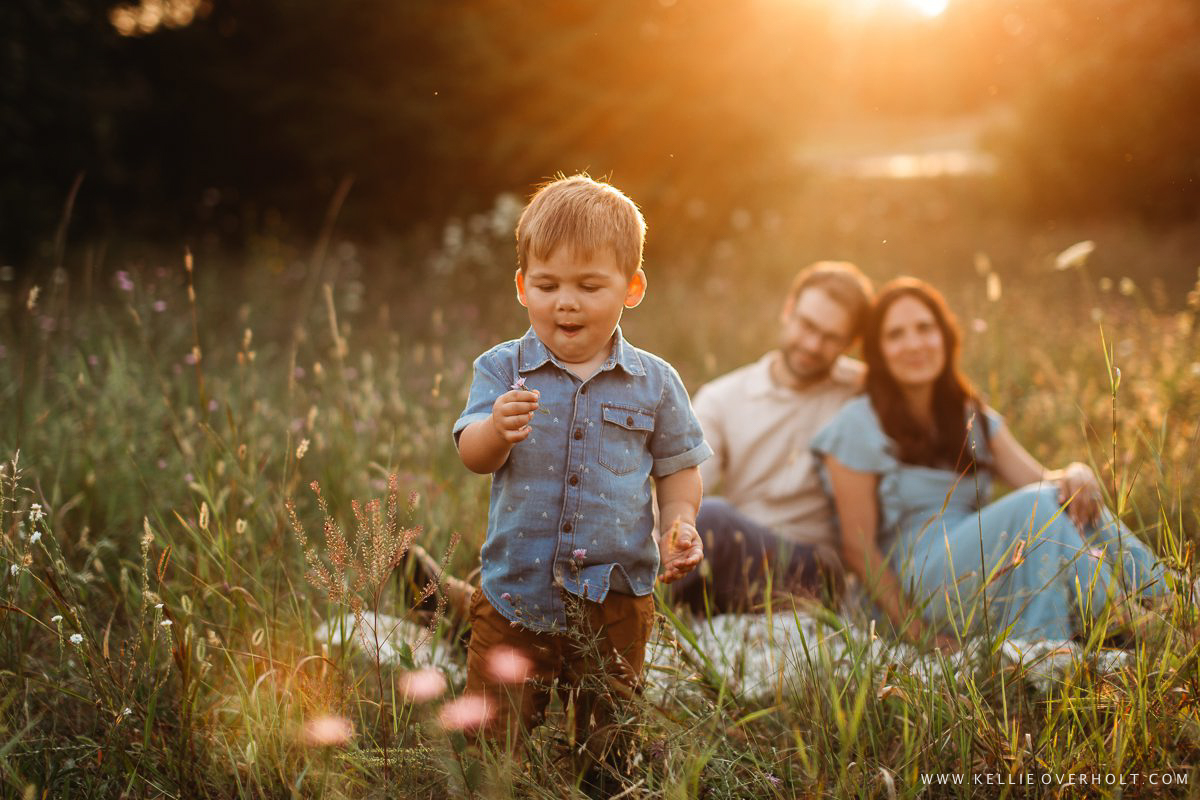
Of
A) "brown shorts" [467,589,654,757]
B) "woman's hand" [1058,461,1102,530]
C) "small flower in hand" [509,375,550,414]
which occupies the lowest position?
"brown shorts" [467,589,654,757]

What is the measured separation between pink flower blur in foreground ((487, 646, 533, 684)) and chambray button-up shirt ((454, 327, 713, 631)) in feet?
0.26

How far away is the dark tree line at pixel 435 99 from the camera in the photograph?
8.71m

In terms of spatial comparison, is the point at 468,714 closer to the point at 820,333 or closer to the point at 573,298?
the point at 573,298

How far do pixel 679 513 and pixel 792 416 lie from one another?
2.27 meters

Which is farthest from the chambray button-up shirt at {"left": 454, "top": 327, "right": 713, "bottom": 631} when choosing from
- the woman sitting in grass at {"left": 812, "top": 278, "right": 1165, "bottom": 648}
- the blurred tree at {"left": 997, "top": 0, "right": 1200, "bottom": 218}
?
the blurred tree at {"left": 997, "top": 0, "right": 1200, "bottom": 218}

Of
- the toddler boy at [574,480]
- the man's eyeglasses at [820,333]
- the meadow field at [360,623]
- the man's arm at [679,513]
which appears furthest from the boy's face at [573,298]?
the man's eyeglasses at [820,333]

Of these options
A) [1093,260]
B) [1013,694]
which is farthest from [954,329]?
[1093,260]

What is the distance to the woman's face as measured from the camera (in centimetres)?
364

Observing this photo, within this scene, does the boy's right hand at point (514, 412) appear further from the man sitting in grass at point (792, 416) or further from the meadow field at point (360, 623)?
the man sitting in grass at point (792, 416)

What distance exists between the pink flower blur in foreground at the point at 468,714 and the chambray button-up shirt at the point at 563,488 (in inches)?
7.8

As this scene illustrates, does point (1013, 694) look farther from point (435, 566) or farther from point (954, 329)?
point (954, 329)

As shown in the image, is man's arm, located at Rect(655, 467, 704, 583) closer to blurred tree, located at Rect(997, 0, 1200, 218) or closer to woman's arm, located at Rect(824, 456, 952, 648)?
woman's arm, located at Rect(824, 456, 952, 648)

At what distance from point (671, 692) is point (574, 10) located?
8744 millimetres

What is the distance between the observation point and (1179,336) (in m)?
4.14
